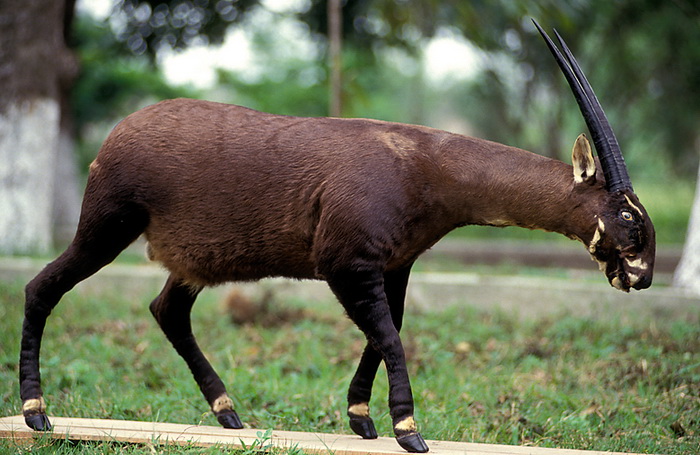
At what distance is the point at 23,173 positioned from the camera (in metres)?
9.48

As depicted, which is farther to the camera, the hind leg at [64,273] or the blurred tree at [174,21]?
the blurred tree at [174,21]

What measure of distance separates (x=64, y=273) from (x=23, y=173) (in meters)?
6.05

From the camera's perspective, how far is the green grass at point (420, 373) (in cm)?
434

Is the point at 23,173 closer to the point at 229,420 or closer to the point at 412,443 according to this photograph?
the point at 229,420

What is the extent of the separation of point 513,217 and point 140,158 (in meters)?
1.85

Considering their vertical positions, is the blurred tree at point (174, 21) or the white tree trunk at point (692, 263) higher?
the blurred tree at point (174, 21)

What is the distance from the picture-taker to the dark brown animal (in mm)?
3453

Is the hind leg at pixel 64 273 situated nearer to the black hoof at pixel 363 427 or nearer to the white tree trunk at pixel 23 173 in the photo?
the black hoof at pixel 363 427

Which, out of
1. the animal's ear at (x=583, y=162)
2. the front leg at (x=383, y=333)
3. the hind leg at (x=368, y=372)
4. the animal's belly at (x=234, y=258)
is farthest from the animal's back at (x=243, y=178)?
the animal's ear at (x=583, y=162)

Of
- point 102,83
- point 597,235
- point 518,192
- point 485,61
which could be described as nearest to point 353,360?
point 518,192

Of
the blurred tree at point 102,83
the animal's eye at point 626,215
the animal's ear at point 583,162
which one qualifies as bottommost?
the blurred tree at point 102,83

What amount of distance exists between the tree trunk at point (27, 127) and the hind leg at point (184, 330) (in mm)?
5596

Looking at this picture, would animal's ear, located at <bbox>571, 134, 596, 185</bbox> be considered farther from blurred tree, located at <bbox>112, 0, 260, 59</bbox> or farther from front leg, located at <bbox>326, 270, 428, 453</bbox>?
blurred tree, located at <bbox>112, 0, 260, 59</bbox>

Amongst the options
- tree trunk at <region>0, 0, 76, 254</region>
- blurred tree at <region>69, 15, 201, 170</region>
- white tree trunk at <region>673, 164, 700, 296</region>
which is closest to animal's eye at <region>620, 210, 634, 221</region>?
white tree trunk at <region>673, 164, 700, 296</region>
